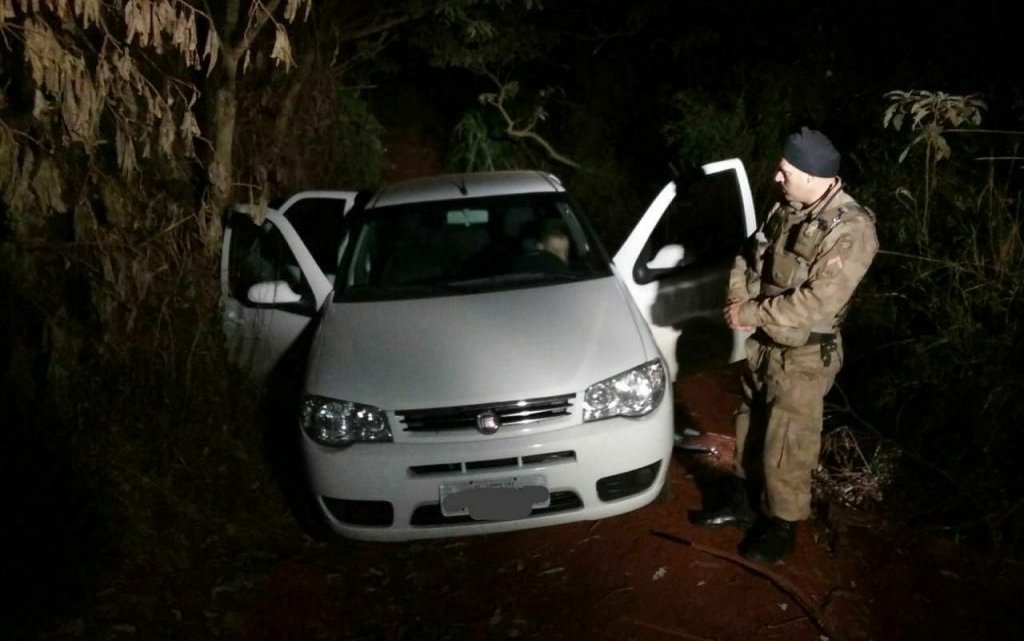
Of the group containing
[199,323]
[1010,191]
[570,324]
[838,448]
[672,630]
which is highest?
[1010,191]

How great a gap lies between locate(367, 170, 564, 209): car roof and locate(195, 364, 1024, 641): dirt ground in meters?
1.80

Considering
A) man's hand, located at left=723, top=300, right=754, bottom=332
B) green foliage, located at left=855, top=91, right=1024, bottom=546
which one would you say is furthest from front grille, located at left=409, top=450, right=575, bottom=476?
green foliage, located at left=855, top=91, right=1024, bottom=546

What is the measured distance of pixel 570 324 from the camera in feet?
12.5

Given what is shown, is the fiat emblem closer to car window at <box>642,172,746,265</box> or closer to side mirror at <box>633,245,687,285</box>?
side mirror at <box>633,245,687,285</box>

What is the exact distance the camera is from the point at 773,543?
356 cm

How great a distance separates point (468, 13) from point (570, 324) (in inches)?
255

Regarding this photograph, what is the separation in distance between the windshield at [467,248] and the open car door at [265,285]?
23cm

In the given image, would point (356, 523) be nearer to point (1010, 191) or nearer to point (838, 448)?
point (838, 448)

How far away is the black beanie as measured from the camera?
3.14 meters

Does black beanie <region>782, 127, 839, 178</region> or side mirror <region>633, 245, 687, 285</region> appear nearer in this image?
black beanie <region>782, 127, 839, 178</region>

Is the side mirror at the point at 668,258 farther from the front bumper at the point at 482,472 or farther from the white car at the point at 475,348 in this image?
the front bumper at the point at 482,472

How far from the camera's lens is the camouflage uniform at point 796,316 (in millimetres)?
3164

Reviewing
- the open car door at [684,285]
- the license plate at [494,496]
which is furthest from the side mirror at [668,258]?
the license plate at [494,496]

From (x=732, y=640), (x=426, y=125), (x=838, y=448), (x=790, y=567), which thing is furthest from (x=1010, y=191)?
(x=426, y=125)
